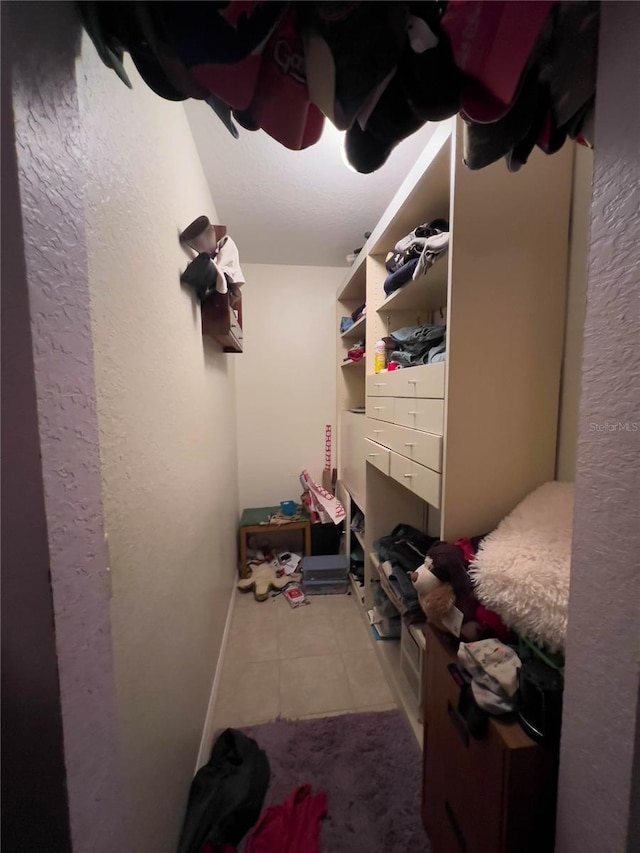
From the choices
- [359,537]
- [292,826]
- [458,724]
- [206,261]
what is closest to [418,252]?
[206,261]

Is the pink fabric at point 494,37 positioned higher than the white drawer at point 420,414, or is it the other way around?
the pink fabric at point 494,37

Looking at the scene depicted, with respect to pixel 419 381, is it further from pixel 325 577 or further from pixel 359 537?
pixel 325 577

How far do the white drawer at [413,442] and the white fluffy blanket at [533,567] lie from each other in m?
0.26

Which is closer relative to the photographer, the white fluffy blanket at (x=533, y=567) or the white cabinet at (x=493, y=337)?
the white fluffy blanket at (x=533, y=567)

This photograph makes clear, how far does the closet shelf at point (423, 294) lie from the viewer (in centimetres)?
102

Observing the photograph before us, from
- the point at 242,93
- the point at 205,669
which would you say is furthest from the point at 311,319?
the point at 205,669

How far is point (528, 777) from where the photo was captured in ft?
Result: 1.78

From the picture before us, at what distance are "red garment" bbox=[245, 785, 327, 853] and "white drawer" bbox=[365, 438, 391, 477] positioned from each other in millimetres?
1104

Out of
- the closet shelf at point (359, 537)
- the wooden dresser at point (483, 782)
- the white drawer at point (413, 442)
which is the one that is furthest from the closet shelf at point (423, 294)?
the closet shelf at point (359, 537)

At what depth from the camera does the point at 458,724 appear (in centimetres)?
68

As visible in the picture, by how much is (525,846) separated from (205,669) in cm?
104

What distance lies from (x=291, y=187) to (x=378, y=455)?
53.5 inches

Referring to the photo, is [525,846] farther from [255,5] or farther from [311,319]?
[311,319]

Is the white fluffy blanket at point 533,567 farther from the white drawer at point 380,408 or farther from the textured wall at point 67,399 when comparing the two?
the textured wall at point 67,399
